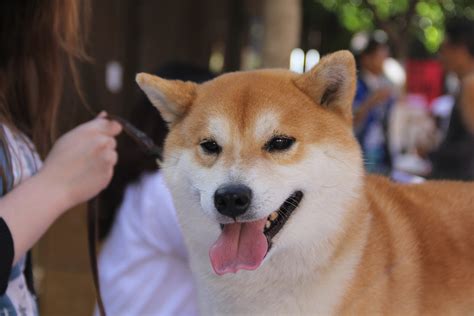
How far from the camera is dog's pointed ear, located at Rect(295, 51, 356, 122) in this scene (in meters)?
1.91

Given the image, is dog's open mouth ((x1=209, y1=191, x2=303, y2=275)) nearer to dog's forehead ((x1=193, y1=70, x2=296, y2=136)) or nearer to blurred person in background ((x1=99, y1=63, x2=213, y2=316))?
dog's forehead ((x1=193, y1=70, x2=296, y2=136))

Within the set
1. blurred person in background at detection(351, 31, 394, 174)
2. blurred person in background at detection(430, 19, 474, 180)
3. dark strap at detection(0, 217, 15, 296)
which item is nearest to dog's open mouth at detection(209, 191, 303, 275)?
dark strap at detection(0, 217, 15, 296)

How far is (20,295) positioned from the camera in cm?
201

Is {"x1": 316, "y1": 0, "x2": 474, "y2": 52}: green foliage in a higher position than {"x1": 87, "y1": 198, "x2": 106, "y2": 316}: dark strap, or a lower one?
lower

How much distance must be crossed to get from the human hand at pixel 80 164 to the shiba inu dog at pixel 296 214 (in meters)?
0.20

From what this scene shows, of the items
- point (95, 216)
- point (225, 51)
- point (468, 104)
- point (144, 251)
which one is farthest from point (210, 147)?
point (225, 51)

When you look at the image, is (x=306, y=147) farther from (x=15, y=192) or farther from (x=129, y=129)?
(x=15, y=192)

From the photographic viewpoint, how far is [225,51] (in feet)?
35.7

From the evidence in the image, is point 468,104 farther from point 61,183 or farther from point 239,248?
point 61,183

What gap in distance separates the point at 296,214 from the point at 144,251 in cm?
112

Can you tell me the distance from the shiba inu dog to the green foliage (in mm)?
11998

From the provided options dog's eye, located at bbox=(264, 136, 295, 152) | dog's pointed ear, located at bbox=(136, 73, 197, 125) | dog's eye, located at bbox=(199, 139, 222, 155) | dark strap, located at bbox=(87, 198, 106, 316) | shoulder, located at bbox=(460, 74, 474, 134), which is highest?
dog's pointed ear, located at bbox=(136, 73, 197, 125)

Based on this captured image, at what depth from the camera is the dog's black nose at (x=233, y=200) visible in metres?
1.78

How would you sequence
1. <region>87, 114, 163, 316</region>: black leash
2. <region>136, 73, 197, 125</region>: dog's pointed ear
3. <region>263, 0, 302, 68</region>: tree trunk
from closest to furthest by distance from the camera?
<region>136, 73, 197, 125</region>: dog's pointed ear, <region>87, 114, 163, 316</region>: black leash, <region>263, 0, 302, 68</region>: tree trunk
